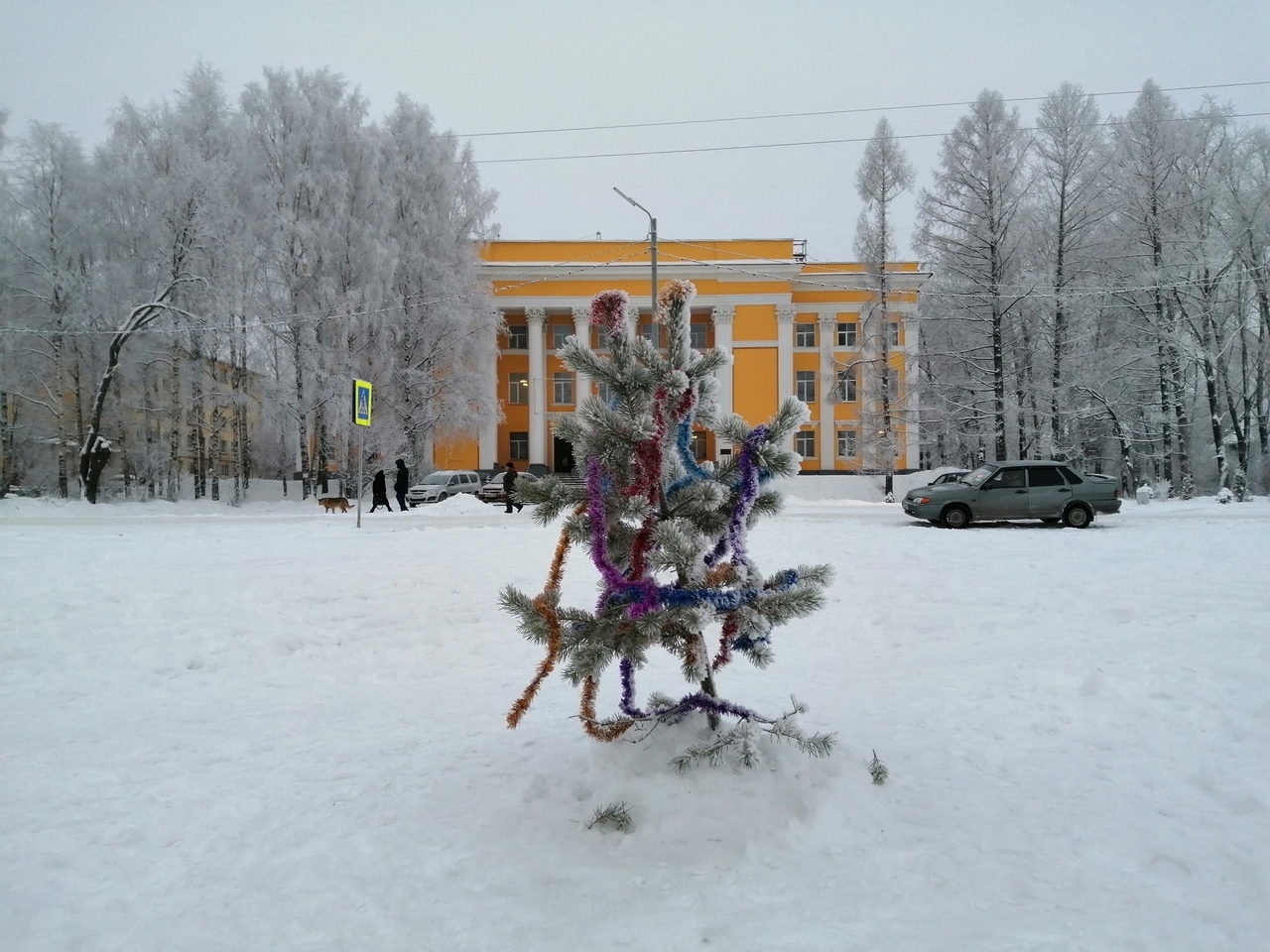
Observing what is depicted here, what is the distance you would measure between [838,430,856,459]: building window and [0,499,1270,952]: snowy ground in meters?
37.8

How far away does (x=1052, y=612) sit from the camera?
6.94m

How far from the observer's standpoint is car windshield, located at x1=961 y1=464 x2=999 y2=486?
701 inches

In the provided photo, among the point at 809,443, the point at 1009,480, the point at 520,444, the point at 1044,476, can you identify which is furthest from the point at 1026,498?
the point at 520,444

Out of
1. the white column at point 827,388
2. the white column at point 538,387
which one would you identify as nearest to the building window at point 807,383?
the white column at point 827,388

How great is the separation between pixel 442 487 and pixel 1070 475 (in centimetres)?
2021

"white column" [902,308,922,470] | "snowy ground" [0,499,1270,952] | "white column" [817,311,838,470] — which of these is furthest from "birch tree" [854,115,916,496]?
"snowy ground" [0,499,1270,952]

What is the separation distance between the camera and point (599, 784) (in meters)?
3.51

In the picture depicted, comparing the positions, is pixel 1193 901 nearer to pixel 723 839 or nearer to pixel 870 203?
pixel 723 839

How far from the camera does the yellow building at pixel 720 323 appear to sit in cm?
4259

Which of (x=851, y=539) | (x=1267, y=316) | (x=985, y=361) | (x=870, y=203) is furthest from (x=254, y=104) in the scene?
(x=1267, y=316)

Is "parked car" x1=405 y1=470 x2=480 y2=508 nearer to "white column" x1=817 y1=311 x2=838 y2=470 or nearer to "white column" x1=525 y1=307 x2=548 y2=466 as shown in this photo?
"white column" x1=525 y1=307 x2=548 y2=466

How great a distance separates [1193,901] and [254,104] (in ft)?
116

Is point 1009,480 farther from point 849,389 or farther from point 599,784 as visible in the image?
point 849,389

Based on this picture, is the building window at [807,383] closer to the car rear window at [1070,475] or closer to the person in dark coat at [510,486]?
the person in dark coat at [510,486]
